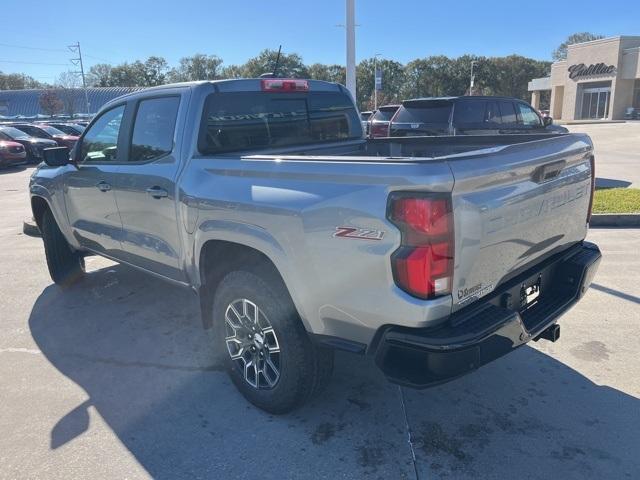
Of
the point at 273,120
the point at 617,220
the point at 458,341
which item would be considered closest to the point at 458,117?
the point at 617,220

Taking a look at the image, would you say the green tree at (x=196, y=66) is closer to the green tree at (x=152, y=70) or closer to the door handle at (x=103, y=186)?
the green tree at (x=152, y=70)

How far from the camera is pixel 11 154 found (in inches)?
763

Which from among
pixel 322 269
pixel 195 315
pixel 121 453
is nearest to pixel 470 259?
pixel 322 269

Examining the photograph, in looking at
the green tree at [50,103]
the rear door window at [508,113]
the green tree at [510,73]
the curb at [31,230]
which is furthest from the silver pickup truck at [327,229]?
the green tree at [510,73]

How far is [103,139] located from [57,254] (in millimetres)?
1782

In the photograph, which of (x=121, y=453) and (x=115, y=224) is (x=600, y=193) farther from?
(x=121, y=453)

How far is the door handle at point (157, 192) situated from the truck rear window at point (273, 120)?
40 centimetres

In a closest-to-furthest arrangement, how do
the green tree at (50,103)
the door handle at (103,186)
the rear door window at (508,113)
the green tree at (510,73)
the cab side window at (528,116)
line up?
the door handle at (103,186) < the rear door window at (508,113) < the cab side window at (528,116) < the green tree at (50,103) < the green tree at (510,73)

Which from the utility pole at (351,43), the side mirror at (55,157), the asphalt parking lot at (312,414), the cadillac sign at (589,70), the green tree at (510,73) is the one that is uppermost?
the green tree at (510,73)

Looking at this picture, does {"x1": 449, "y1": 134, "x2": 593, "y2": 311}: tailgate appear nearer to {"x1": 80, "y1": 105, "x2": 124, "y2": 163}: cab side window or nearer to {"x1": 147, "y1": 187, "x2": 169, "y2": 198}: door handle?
{"x1": 147, "y1": 187, "x2": 169, "y2": 198}: door handle

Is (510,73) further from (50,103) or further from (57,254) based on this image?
(57,254)

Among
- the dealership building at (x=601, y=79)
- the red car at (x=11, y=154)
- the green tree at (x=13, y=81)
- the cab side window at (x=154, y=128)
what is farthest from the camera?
the green tree at (x=13, y=81)

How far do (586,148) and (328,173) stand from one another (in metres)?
1.82

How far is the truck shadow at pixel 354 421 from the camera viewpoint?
105 inches
